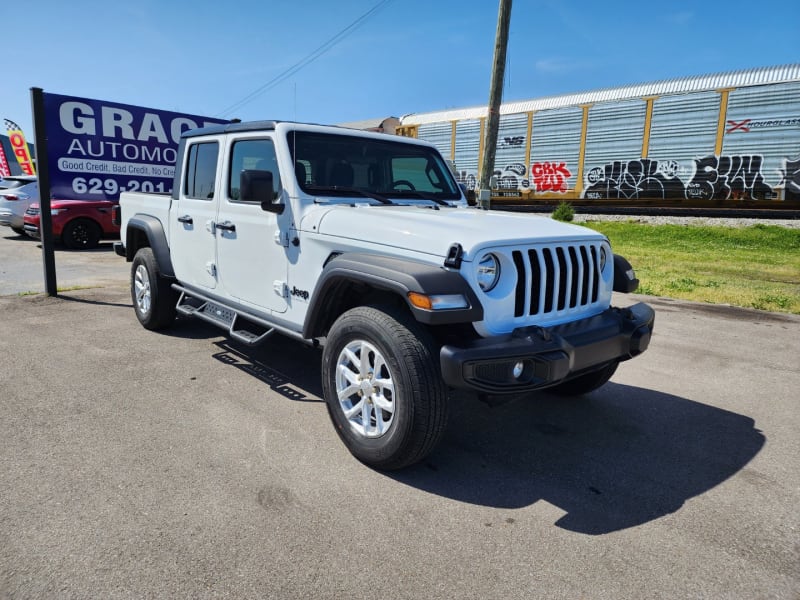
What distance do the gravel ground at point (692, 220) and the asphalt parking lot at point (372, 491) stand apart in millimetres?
11628

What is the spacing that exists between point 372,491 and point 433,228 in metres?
1.44

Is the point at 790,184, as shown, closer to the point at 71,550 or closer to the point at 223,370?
the point at 223,370

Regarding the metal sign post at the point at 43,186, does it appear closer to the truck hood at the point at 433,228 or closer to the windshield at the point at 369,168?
the windshield at the point at 369,168

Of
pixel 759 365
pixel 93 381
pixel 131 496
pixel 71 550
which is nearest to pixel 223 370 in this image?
pixel 93 381

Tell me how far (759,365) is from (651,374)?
1134 millimetres

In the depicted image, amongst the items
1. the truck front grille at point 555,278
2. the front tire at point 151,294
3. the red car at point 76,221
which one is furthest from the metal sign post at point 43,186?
the truck front grille at point 555,278

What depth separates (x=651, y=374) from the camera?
5.09 m

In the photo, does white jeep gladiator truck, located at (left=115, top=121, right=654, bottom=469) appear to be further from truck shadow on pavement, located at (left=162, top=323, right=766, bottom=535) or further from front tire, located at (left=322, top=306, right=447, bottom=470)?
truck shadow on pavement, located at (left=162, top=323, right=766, bottom=535)

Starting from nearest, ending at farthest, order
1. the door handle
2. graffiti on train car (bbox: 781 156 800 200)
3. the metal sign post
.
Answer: the door handle < the metal sign post < graffiti on train car (bbox: 781 156 800 200)

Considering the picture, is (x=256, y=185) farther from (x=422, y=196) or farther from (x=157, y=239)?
(x=157, y=239)

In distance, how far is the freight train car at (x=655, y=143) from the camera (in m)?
14.9

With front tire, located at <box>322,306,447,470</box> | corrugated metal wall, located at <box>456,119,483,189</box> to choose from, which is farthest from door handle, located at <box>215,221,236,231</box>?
corrugated metal wall, located at <box>456,119,483,189</box>

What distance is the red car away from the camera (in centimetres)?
1249

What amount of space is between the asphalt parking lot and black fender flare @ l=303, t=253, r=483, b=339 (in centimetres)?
93
